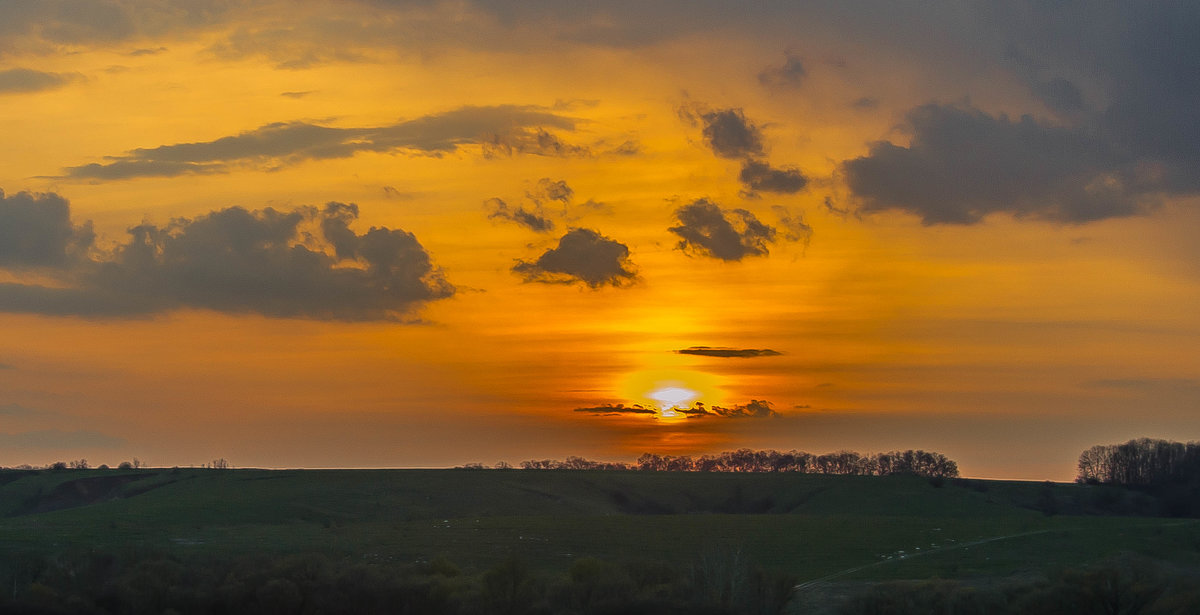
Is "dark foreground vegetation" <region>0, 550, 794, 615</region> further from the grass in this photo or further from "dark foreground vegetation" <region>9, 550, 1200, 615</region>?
the grass

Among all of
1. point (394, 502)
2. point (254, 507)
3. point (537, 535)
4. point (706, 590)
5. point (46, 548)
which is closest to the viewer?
point (706, 590)

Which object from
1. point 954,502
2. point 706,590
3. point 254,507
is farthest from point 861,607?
point 954,502

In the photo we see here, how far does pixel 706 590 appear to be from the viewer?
73562mm

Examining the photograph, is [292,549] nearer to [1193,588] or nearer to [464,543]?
[464,543]

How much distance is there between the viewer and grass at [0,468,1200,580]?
107000 mm

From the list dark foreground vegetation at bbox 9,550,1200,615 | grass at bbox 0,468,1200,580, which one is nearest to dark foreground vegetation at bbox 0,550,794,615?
dark foreground vegetation at bbox 9,550,1200,615

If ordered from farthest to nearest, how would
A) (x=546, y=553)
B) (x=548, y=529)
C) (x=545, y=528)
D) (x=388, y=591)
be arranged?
1. (x=545, y=528)
2. (x=548, y=529)
3. (x=546, y=553)
4. (x=388, y=591)

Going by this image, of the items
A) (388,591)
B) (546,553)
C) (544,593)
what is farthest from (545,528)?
(388,591)

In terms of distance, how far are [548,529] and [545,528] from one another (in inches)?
42.3

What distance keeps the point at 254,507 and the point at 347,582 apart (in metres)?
87.3

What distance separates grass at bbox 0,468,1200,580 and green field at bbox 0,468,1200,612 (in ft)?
0.99

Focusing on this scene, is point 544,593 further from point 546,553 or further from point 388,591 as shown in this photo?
point 546,553

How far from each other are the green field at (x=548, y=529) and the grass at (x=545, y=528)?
0.99 ft

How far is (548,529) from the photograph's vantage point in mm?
131625
